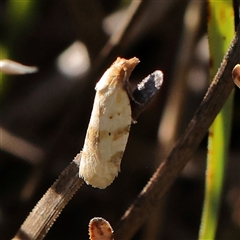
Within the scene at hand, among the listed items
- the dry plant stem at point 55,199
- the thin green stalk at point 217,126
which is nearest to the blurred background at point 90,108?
the thin green stalk at point 217,126

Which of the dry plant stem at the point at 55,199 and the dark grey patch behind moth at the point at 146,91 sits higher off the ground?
the dark grey patch behind moth at the point at 146,91

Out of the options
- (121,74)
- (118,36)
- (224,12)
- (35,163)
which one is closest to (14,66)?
(121,74)

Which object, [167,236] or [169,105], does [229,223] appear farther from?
[169,105]

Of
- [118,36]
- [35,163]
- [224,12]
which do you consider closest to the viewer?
[224,12]

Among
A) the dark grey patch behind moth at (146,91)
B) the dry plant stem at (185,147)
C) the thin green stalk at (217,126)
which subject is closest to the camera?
the dark grey patch behind moth at (146,91)

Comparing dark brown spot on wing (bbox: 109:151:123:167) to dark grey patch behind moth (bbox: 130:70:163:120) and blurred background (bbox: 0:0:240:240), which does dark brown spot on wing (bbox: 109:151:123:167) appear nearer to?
dark grey patch behind moth (bbox: 130:70:163:120)

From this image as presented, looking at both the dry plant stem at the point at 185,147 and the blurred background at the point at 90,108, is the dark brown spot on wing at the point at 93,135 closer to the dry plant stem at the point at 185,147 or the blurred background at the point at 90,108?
the dry plant stem at the point at 185,147
